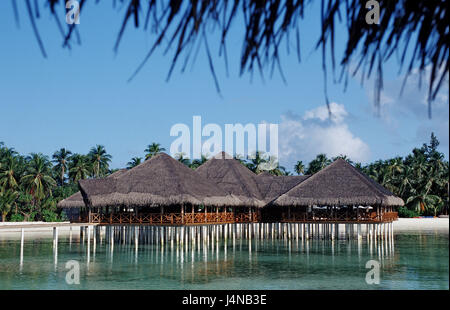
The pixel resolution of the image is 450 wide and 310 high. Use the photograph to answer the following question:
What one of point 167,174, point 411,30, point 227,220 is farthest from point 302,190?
point 411,30

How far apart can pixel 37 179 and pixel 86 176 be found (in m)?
8.75

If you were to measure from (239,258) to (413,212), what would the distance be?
32.0 m

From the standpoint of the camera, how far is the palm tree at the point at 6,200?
45.7 m

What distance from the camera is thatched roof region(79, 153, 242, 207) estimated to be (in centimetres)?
2920

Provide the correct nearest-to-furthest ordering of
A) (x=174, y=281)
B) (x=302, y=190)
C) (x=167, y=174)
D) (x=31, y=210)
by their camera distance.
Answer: (x=174, y=281)
(x=167, y=174)
(x=302, y=190)
(x=31, y=210)

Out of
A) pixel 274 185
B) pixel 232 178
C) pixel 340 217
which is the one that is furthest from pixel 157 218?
pixel 274 185

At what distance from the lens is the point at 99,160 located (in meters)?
61.0

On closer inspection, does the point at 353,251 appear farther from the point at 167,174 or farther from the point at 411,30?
the point at 411,30

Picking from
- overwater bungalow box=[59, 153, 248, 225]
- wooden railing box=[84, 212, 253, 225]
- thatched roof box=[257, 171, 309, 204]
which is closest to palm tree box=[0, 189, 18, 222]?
overwater bungalow box=[59, 153, 248, 225]

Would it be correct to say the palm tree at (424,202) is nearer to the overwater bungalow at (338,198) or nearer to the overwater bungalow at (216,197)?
the overwater bungalow at (338,198)

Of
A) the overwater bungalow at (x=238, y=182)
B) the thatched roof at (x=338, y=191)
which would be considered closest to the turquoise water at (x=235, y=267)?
the thatched roof at (x=338, y=191)

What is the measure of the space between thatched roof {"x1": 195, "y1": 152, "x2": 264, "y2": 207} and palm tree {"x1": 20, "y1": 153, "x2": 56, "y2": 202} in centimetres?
1730

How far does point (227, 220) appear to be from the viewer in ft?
106
